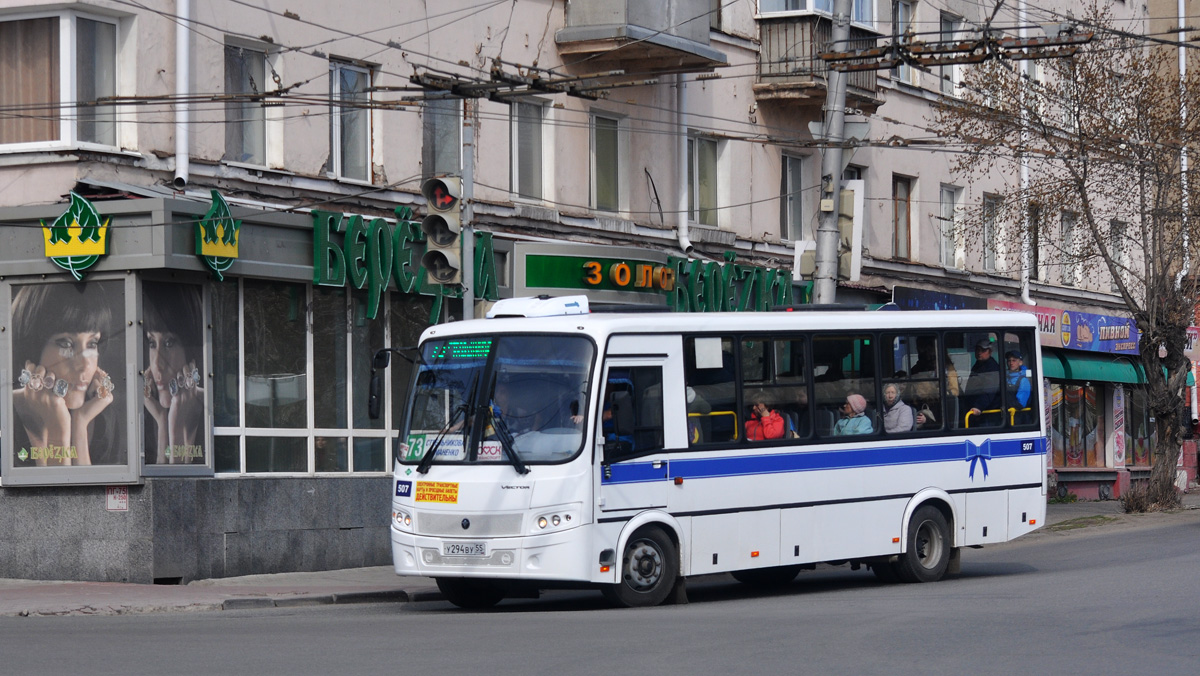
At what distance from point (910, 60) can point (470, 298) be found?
6.32 metres

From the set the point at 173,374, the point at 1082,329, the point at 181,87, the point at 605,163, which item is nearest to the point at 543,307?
the point at 173,374

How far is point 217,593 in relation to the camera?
640 inches

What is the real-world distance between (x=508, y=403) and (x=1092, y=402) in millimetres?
26623

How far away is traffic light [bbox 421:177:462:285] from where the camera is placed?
1619 centimetres

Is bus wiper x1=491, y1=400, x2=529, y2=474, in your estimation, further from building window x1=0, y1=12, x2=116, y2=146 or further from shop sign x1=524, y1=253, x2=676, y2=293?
shop sign x1=524, y1=253, x2=676, y2=293

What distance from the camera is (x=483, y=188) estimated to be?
22031 mm

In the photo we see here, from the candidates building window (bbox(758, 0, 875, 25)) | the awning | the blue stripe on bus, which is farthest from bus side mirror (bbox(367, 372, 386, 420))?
the awning

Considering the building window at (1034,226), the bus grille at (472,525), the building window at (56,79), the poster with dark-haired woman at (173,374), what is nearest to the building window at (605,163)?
the poster with dark-haired woman at (173,374)

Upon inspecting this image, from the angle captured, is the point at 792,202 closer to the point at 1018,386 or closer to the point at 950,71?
the point at 950,71

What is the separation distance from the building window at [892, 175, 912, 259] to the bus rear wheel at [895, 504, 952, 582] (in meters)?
14.9

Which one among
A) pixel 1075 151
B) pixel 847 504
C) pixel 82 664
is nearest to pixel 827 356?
pixel 847 504

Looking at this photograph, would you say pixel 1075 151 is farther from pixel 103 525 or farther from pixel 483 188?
pixel 103 525

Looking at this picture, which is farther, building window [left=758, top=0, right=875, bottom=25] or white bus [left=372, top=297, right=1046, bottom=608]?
building window [left=758, top=0, right=875, bottom=25]

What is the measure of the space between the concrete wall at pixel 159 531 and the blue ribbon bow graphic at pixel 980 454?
7618 mm
